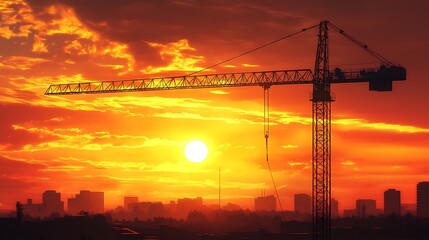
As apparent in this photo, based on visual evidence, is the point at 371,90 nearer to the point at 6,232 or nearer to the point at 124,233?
the point at 124,233

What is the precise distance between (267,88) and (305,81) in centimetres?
1080

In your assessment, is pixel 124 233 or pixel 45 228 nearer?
pixel 45 228

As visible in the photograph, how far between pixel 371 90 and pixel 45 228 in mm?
75655

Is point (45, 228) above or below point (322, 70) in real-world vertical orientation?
below

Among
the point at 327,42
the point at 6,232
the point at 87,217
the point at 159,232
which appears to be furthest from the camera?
the point at 159,232

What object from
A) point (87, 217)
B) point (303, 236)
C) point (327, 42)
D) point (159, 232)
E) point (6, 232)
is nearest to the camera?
point (6, 232)

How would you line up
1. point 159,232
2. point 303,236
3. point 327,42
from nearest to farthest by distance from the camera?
point 327,42 < point 159,232 < point 303,236

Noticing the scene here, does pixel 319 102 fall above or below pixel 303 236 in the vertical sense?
above

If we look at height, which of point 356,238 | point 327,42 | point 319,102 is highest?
point 327,42

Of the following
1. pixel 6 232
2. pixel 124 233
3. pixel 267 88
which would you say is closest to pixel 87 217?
pixel 124 233

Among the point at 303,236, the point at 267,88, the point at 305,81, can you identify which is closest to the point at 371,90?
the point at 305,81

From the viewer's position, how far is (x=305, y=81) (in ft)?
529

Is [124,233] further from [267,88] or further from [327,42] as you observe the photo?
[327,42]

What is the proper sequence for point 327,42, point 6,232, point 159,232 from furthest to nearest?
1. point 159,232
2. point 327,42
3. point 6,232
